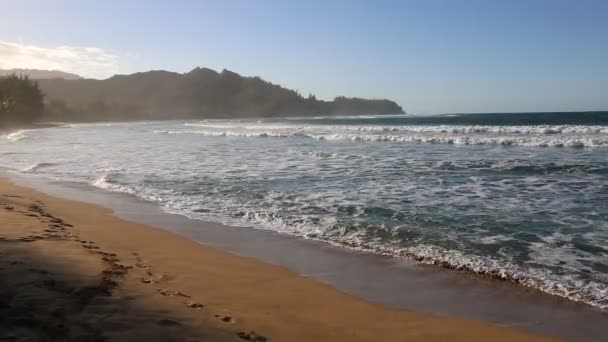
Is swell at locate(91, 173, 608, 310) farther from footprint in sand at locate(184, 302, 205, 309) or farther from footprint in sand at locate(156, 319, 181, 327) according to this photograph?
footprint in sand at locate(156, 319, 181, 327)

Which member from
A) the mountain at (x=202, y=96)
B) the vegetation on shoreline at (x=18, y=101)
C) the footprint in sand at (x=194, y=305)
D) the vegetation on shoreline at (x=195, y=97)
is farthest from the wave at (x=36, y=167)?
the mountain at (x=202, y=96)

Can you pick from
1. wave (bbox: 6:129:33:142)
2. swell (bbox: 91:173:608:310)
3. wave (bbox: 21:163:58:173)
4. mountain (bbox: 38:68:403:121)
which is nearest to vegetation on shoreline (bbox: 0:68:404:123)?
mountain (bbox: 38:68:403:121)

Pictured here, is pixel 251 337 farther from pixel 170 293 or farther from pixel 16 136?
pixel 16 136

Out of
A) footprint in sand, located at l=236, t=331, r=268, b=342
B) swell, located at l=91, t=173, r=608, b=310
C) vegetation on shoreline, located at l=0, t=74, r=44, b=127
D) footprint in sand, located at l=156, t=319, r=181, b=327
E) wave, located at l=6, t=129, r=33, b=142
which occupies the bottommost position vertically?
swell, located at l=91, t=173, r=608, b=310

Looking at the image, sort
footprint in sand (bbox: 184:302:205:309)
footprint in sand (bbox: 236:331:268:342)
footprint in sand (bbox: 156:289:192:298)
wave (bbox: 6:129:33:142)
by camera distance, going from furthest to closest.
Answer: wave (bbox: 6:129:33:142) < footprint in sand (bbox: 156:289:192:298) < footprint in sand (bbox: 184:302:205:309) < footprint in sand (bbox: 236:331:268:342)

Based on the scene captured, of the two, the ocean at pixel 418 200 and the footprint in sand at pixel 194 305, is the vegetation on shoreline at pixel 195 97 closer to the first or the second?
the ocean at pixel 418 200

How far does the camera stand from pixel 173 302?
416 centimetres

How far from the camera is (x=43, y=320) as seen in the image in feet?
11.0

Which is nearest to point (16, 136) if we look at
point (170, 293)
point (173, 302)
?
point (170, 293)

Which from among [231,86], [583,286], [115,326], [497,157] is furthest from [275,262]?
[231,86]

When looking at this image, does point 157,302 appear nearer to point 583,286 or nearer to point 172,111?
point 583,286

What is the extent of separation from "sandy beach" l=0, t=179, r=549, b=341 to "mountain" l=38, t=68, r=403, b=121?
424ft

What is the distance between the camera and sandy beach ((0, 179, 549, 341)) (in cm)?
346

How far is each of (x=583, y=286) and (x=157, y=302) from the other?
4104mm
